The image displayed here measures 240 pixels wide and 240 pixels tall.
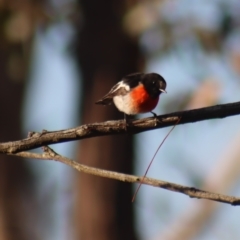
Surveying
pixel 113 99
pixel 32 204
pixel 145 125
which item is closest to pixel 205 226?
pixel 32 204

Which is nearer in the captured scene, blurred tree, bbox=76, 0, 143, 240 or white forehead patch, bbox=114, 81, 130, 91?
white forehead patch, bbox=114, 81, 130, 91

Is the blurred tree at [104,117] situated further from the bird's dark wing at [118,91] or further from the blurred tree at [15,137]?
the bird's dark wing at [118,91]

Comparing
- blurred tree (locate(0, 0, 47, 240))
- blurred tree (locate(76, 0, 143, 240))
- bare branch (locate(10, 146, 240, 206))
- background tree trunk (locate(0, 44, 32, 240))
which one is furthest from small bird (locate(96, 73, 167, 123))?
background tree trunk (locate(0, 44, 32, 240))

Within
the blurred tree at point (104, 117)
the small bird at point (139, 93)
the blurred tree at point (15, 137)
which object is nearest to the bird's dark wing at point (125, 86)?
the small bird at point (139, 93)

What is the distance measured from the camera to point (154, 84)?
12.7 ft

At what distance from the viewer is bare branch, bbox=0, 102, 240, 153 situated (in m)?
2.72

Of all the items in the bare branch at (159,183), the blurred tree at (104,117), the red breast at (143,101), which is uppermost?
the blurred tree at (104,117)

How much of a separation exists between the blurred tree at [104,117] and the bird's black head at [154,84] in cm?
428

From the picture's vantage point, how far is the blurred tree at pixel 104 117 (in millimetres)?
8141

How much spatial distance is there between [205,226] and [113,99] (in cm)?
443

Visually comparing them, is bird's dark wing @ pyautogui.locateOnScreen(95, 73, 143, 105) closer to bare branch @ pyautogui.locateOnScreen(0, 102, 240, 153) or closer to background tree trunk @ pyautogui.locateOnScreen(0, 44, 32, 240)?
bare branch @ pyautogui.locateOnScreen(0, 102, 240, 153)

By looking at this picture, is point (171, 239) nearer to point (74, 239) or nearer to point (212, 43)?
point (74, 239)

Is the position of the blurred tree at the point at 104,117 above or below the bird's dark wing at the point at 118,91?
above

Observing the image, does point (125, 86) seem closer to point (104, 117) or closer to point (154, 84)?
point (154, 84)
